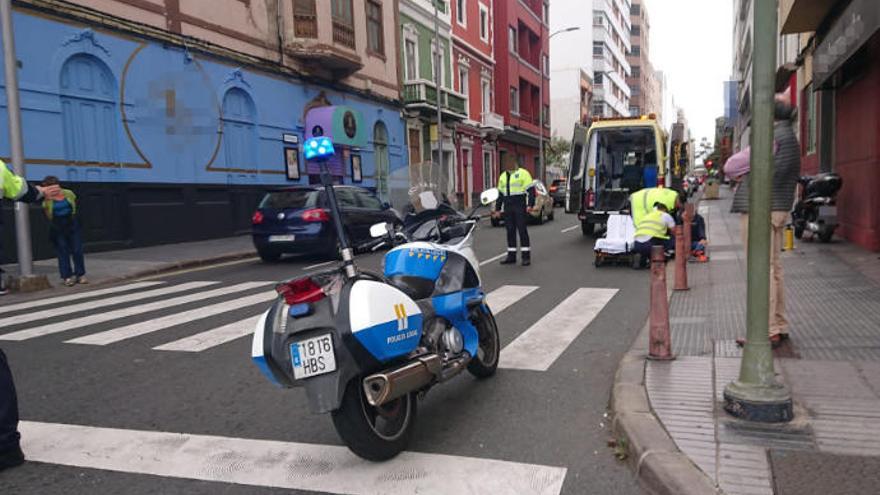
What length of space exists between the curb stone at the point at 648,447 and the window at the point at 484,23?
1416 inches

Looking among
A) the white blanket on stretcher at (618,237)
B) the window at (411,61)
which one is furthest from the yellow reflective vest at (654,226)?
the window at (411,61)

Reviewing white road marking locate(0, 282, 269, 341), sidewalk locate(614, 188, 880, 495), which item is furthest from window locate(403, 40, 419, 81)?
sidewalk locate(614, 188, 880, 495)

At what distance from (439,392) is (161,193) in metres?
13.4

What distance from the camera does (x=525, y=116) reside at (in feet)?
148

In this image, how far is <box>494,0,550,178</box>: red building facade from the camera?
133 feet

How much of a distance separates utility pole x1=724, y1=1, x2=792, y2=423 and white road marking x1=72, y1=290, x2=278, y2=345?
18.3 feet

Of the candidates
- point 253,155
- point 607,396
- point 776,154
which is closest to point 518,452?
point 607,396

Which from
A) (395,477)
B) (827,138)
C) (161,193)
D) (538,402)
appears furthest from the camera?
(161,193)

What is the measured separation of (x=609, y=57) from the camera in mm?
80438

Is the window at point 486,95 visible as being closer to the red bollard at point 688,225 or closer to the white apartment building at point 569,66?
the white apartment building at point 569,66

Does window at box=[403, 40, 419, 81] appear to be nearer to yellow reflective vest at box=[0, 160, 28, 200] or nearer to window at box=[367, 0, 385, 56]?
window at box=[367, 0, 385, 56]

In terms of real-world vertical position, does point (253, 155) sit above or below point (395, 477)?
above

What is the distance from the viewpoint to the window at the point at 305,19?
68.5ft

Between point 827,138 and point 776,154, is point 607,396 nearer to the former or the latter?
point 776,154
